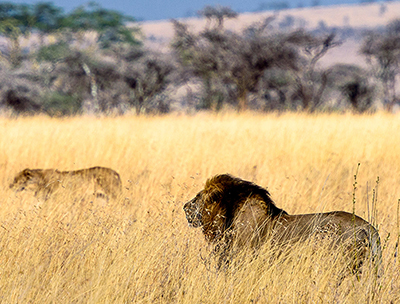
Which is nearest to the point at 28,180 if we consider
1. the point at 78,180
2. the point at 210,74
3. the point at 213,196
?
the point at 78,180

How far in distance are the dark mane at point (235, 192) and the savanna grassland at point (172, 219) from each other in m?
0.32

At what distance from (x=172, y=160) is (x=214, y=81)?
17693 millimetres

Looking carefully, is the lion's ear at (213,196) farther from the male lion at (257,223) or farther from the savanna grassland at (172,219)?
the savanna grassland at (172,219)

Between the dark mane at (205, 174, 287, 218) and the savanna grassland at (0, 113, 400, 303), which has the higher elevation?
the dark mane at (205, 174, 287, 218)

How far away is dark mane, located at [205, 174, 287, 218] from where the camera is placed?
141 inches

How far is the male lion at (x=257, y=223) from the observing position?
9.96 feet

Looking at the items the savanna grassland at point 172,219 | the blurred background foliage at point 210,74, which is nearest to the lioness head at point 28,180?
the savanna grassland at point 172,219

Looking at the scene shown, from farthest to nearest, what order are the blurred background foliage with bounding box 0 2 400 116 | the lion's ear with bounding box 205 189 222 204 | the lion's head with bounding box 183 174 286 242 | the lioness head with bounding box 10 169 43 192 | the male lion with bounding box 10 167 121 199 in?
the blurred background foliage with bounding box 0 2 400 116
the lioness head with bounding box 10 169 43 192
the male lion with bounding box 10 167 121 199
the lion's ear with bounding box 205 189 222 204
the lion's head with bounding box 183 174 286 242

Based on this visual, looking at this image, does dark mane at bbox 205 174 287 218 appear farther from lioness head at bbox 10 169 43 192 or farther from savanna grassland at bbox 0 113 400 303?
lioness head at bbox 10 169 43 192

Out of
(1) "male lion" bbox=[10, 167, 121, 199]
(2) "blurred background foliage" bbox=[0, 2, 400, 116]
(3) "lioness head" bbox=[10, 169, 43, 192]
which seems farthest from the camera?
(2) "blurred background foliage" bbox=[0, 2, 400, 116]

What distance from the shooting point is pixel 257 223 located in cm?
349

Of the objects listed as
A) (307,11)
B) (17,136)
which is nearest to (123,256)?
(17,136)

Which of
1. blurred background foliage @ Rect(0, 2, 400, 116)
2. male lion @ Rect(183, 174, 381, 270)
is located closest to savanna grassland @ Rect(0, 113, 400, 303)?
male lion @ Rect(183, 174, 381, 270)

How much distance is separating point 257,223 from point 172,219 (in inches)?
28.5
